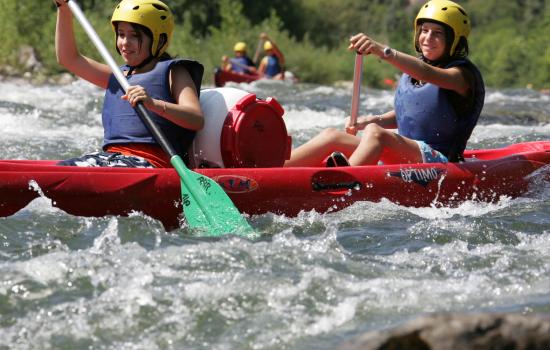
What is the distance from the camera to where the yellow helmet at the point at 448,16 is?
563cm

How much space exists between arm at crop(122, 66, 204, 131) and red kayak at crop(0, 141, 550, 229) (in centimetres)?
26

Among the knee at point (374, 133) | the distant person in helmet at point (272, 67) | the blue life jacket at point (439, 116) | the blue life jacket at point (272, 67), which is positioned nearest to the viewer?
the knee at point (374, 133)

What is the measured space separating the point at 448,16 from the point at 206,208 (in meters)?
1.82

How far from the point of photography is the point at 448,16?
563cm

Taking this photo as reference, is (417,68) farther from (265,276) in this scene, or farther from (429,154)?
(265,276)

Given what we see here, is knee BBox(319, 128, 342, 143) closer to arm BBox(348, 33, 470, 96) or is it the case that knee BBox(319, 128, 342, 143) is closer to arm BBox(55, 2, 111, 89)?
arm BBox(348, 33, 470, 96)

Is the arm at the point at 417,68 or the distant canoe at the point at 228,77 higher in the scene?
the arm at the point at 417,68

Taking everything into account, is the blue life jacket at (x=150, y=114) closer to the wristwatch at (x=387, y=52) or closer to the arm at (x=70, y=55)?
the arm at (x=70, y=55)

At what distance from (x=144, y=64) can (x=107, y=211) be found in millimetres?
825

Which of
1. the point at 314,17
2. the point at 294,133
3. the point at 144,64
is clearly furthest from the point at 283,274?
the point at 314,17

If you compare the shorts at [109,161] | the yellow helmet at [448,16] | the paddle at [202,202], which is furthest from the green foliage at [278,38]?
the paddle at [202,202]

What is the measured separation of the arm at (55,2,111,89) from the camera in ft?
17.5

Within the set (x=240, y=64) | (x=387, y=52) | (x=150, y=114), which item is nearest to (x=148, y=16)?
(x=150, y=114)

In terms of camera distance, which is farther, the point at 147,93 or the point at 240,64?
the point at 240,64
